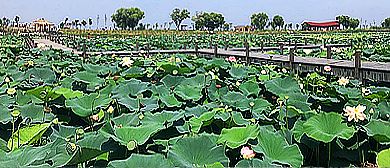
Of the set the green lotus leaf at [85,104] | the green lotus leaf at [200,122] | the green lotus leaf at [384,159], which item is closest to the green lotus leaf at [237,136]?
the green lotus leaf at [200,122]

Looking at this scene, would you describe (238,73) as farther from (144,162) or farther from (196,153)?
(144,162)

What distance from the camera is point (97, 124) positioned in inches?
59.4

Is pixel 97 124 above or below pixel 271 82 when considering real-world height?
below

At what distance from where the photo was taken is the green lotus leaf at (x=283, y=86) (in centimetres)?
204

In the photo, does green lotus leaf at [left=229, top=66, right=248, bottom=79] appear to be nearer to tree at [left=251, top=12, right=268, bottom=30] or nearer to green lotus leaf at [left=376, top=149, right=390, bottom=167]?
green lotus leaf at [left=376, top=149, right=390, bottom=167]

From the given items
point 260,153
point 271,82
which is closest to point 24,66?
point 271,82

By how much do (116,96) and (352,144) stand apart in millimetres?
1238

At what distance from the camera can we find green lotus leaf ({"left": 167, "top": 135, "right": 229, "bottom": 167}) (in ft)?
3.30

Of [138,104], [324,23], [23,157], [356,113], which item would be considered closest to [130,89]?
[138,104]

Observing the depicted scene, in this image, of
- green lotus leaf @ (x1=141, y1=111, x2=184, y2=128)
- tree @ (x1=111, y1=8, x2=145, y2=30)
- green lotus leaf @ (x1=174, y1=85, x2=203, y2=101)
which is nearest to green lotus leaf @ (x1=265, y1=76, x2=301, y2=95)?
green lotus leaf @ (x1=174, y1=85, x2=203, y2=101)

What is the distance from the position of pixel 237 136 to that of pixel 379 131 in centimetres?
54

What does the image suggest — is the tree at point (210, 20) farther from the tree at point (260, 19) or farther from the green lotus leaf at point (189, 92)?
the green lotus leaf at point (189, 92)

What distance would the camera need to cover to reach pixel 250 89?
210cm

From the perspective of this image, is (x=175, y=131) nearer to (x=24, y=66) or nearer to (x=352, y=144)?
(x=352, y=144)
